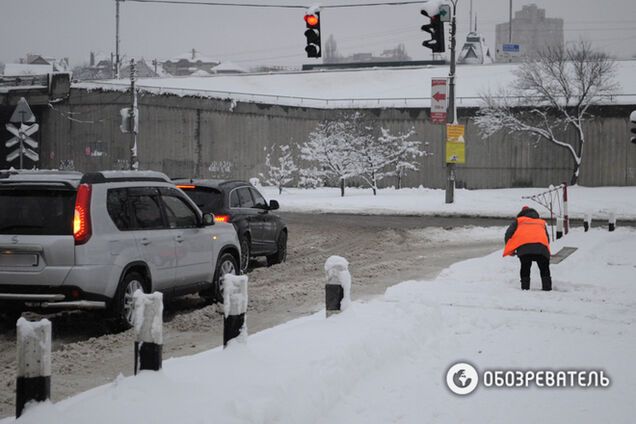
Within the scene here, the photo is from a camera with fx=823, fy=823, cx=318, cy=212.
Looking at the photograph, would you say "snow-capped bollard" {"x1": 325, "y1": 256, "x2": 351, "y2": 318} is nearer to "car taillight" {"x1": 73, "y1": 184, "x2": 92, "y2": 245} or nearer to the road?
the road

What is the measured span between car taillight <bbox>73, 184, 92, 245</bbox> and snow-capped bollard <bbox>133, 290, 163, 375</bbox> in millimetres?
3039

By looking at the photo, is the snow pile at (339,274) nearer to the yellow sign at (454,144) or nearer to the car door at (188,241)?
the car door at (188,241)

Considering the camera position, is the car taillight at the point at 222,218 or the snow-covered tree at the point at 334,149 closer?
the car taillight at the point at 222,218

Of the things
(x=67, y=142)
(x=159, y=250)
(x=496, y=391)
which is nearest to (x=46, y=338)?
(x=496, y=391)

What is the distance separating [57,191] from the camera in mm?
9000

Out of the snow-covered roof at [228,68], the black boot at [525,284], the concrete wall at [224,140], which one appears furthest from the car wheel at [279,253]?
the snow-covered roof at [228,68]

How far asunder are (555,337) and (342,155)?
3938 centimetres

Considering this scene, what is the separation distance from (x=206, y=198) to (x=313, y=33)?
10358 millimetres

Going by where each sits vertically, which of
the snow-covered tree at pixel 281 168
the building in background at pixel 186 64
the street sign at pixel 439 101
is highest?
the building in background at pixel 186 64

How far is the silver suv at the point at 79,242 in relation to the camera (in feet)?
28.4

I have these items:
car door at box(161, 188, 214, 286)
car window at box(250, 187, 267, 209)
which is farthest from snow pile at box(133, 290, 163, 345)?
car window at box(250, 187, 267, 209)

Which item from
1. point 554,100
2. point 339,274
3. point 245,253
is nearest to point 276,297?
point 245,253

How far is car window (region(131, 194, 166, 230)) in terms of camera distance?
969 cm

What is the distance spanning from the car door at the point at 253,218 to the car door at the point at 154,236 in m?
4.50
